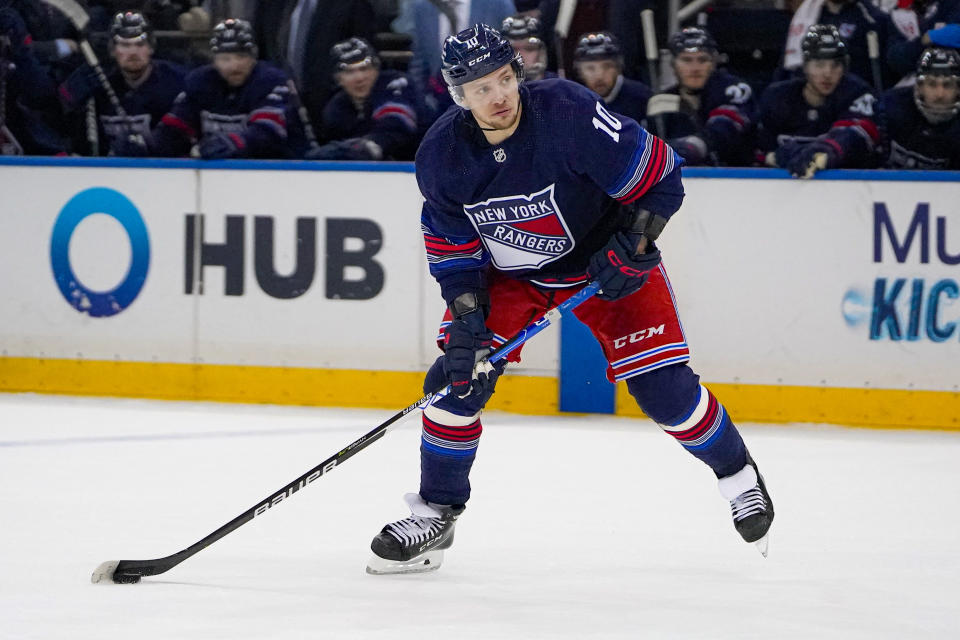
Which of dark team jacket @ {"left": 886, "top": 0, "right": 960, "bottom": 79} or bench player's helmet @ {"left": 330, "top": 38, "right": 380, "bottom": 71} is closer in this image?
dark team jacket @ {"left": 886, "top": 0, "right": 960, "bottom": 79}

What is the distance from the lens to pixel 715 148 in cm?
462

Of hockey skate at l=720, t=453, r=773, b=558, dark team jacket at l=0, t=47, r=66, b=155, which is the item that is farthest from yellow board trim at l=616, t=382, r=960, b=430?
dark team jacket at l=0, t=47, r=66, b=155

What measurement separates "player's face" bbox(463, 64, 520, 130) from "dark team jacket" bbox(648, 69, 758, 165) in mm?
2242

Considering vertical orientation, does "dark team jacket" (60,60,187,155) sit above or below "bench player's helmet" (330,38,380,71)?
below

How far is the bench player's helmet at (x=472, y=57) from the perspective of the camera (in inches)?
95.6

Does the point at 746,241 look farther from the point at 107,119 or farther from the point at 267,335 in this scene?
the point at 107,119

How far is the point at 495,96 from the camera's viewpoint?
2451 millimetres

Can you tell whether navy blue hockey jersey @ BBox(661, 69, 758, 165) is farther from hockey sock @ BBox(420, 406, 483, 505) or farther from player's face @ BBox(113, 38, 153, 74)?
hockey sock @ BBox(420, 406, 483, 505)

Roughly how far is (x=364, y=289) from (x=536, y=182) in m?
2.18

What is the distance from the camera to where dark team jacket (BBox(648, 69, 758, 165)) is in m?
4.63

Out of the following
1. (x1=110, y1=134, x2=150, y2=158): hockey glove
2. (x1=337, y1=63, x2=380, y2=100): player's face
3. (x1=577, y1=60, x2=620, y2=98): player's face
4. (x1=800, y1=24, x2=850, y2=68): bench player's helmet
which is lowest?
(x1=110, y1=134, x2=150, y2=158): hockey glove

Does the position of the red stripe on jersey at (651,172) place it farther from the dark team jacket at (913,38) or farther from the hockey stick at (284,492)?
the dark team jacket at (913,38)

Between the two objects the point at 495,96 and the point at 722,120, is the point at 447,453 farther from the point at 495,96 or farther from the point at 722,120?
the point at 722,120

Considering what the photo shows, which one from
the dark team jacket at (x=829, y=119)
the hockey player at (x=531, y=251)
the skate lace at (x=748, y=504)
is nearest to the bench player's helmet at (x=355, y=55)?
the dark team jacket at (x=829, y=119)
